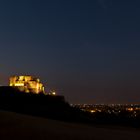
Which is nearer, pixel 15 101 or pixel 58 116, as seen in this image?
pixel 58 116

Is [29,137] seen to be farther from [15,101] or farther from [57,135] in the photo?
[15,101]

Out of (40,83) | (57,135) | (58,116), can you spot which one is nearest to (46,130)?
Result: (57,135)

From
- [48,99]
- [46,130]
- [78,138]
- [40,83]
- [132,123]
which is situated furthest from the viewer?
[40,83]

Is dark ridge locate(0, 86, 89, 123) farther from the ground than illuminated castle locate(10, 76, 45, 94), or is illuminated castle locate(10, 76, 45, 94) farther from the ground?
illuminated castle locate(10, 76, 45, 94)

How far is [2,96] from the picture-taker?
66.9m

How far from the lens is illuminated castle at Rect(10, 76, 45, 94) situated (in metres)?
111

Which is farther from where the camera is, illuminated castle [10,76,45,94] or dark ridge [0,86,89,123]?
illuminated castle [10,76,45,94]

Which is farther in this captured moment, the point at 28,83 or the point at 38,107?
the point at 28,83

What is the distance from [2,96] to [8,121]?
38369mm

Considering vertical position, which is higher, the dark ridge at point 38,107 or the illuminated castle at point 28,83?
the illuminated castle at point 28,83

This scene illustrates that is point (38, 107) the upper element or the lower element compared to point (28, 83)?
lower

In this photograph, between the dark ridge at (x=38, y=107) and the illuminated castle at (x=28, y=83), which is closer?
the dark ridge at (x=38, y=107)

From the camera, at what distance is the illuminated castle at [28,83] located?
11096 cm

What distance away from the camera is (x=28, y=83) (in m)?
113
